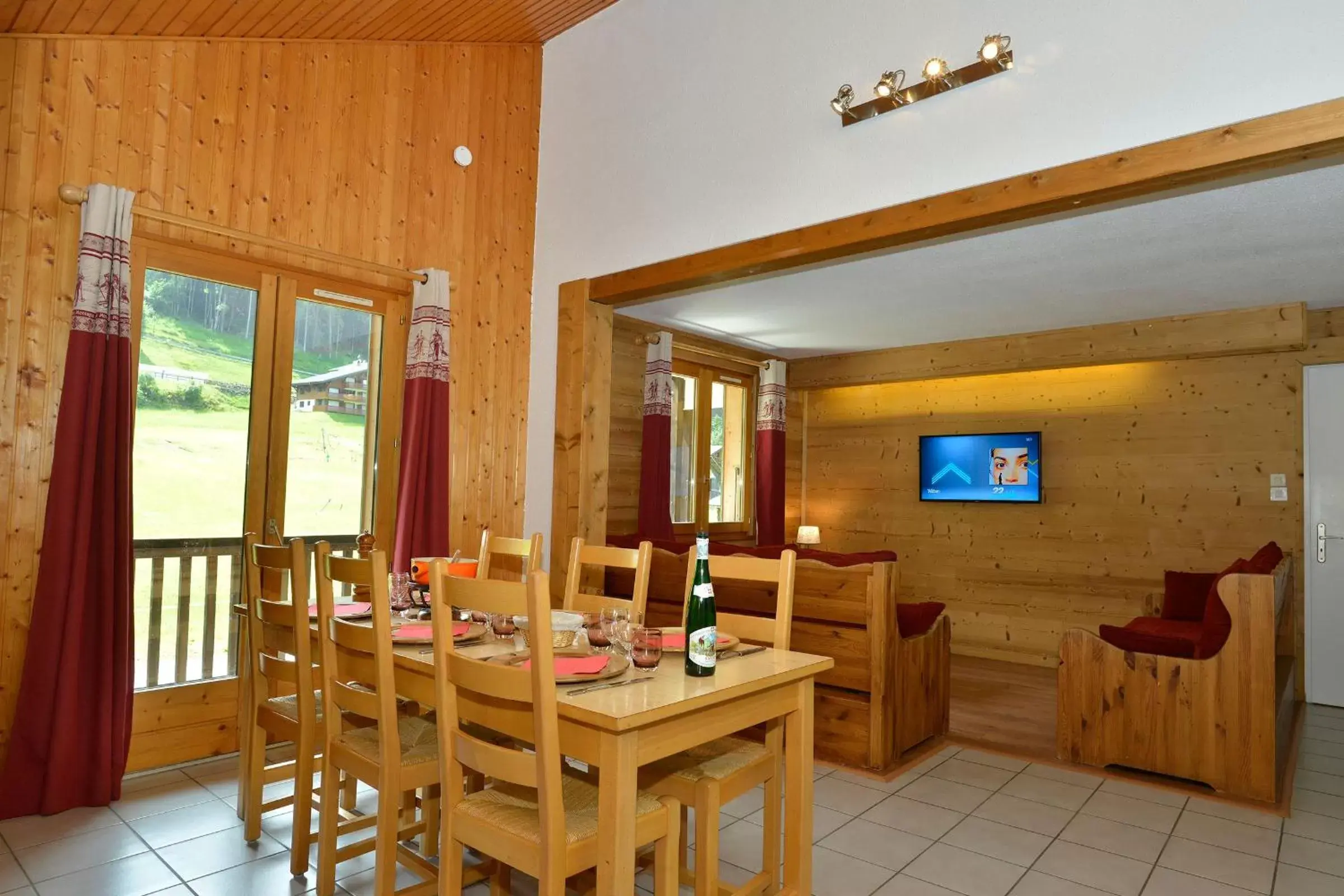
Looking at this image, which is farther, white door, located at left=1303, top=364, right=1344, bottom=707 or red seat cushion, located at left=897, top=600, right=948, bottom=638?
white door, located at left=1303, top=364, right=1344, bottom=707

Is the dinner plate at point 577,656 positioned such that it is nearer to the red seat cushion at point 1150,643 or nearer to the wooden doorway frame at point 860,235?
the wooden doorway frame at point 860,235

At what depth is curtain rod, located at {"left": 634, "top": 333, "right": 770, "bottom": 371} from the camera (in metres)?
5.93

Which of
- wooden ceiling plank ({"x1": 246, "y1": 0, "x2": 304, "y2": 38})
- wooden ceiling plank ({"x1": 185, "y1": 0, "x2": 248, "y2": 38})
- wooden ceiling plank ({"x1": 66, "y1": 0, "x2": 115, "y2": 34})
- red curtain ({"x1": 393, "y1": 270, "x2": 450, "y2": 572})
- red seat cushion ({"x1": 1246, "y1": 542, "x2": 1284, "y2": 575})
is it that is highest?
wooden ceiling plank ({"x1": 246, "y1": 0, "x2": 304, "y2": 38})

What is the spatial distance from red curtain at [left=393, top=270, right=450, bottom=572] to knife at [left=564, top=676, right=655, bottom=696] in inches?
97.0

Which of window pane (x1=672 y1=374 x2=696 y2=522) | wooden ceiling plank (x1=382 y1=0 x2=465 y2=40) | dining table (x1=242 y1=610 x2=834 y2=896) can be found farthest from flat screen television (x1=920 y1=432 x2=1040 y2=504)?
wooden ceiling plank (x1=382 y1=0 x2=465 y2=40)

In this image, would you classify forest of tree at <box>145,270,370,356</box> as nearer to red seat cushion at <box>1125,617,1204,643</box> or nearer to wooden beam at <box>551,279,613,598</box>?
wooden beam at <box>551,279,613,598</box>

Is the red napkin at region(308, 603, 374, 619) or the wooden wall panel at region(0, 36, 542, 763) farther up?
the wooden wall panel at region(0, 36, 542, 763)

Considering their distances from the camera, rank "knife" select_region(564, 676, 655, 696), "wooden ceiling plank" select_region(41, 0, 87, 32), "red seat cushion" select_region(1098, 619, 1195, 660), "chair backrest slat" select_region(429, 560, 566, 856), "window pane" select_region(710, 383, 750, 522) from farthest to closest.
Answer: "window pane" select_region(710, 383, 750, 522) < "red seat cushion" select_region(1098, 619, 1195, 660) < "wooden ceiling plank" select_region(41, 0, 87, 32) < "knife" select_region(564, 676, 655, 696) < "chair backrest slat" select_region(429, 560, 566, 856)

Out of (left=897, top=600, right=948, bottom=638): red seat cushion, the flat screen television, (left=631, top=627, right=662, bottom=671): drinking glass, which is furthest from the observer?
the flat screen television

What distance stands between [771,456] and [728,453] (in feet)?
1.25

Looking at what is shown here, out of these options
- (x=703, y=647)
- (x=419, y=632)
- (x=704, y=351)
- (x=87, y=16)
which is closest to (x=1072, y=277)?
(x=704, y=351)

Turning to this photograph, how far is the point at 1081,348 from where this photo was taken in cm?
585

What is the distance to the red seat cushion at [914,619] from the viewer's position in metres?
3.91

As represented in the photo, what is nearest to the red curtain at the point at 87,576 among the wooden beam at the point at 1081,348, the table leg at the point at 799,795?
the table leg at the point at 799,795
